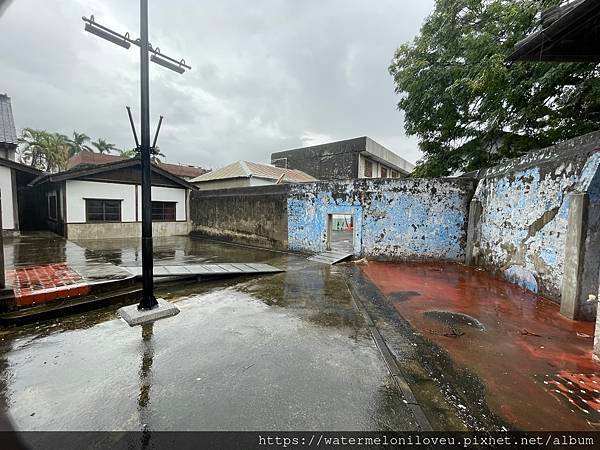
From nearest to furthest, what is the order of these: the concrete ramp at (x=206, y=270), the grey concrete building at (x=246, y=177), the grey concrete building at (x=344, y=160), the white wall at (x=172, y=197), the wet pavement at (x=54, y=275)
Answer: the wet pavement at (x=54, y=275)
the concrete ramp at (x=206, y=270)
the white wall at (x=172, y=197)
the grey concrete building at (x=246, y=177)
the grey concrete building at (x=344, y=160)

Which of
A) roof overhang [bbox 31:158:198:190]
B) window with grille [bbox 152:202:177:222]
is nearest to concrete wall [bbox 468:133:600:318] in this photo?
roof overhang [bbox 31:158:198:190]

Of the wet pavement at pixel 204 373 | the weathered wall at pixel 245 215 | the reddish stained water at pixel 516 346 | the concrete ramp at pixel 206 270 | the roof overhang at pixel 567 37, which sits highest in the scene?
the roof overhang at pixel 567 37

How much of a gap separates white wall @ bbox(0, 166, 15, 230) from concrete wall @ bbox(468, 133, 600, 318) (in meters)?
18.0

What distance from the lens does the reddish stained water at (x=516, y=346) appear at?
2285 mm

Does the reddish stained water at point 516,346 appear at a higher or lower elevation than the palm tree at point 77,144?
lower

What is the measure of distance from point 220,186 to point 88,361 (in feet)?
46.6

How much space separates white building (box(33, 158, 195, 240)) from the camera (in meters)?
11.3

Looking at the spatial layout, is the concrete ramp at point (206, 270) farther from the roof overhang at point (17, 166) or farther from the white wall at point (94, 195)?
the roof overhang at point (17, 166)

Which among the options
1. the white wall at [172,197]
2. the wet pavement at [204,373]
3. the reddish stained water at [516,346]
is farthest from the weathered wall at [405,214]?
the white wall at [172,197]

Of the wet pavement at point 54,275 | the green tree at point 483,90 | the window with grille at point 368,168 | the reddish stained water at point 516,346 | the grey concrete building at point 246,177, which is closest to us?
the reddish stained water at point 516,346

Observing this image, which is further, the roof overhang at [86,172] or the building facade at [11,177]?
the building facade at [11,177]

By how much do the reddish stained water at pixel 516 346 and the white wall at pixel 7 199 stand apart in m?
15.4

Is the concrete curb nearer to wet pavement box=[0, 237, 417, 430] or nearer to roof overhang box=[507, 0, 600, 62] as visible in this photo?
wet pavement box=[0, 237, 417, 430]

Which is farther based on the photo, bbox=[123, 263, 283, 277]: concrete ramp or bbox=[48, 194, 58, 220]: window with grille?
bbox=[48, 194, 58, 220]: window with grille
